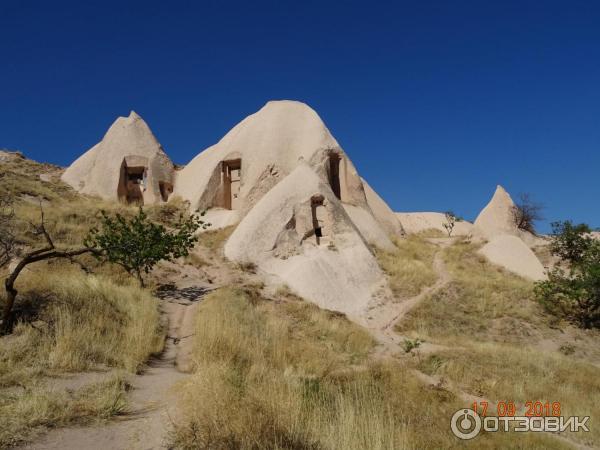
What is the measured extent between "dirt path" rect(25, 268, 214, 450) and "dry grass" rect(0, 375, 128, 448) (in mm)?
110

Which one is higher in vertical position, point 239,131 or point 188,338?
point 239,131

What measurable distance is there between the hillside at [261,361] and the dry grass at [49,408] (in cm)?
1

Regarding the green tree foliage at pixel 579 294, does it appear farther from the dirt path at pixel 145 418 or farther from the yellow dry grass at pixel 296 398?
the dirt path at pixel 145 418

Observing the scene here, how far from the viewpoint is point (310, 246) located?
15.5m

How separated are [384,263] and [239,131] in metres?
12.7

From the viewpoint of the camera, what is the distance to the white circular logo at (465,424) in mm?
4684

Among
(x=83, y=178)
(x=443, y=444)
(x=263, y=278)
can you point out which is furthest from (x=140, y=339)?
(x=83, y=178)

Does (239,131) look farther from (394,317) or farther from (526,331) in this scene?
(526,331)

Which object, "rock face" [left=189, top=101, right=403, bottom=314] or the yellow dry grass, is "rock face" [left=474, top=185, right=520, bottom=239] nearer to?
"rock face" [left=189, top=101, right=403, bottom=314]

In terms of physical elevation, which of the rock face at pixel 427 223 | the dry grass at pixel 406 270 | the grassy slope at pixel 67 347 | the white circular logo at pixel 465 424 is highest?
the rock face at pixel 427 223

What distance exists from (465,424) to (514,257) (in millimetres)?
17086

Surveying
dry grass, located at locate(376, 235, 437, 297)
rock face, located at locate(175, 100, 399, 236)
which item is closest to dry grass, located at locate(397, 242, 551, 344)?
dry grass, located at locate(376, 235, 437, 297)

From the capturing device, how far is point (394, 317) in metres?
13.1

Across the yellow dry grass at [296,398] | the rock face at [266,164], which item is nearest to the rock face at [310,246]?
the rock face at [266,164]
